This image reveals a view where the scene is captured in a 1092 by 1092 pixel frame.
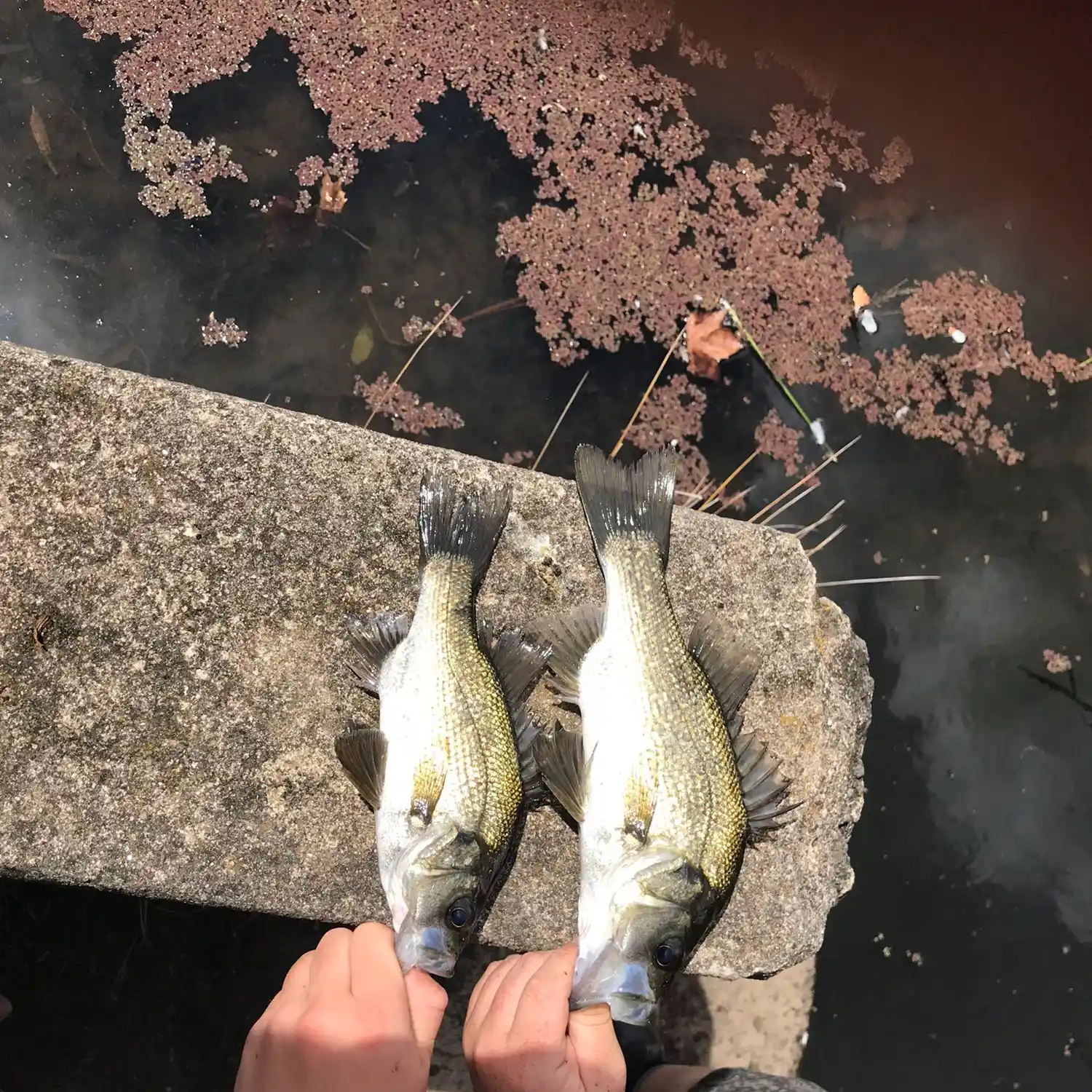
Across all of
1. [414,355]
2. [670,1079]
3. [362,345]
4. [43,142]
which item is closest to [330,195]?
[362,345]

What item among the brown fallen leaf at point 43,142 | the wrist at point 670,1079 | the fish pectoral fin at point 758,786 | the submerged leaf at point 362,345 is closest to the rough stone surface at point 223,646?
the fish pectoral fin at point 758,786

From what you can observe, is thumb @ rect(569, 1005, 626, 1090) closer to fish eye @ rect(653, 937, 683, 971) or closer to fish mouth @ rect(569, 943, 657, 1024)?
fish mouth @ rect(569, 943, 657, 1024)

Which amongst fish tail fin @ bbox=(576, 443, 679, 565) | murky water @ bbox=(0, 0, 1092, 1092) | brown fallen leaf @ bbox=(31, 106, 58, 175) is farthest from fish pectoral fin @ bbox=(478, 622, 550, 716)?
brown fallen leaf @ bbox=(31, 106, 58, 175)

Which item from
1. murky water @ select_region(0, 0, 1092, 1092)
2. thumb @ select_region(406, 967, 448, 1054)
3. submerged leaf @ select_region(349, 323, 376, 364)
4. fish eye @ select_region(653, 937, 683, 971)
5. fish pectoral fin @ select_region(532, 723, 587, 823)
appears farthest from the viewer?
submerged leaf @ select_region(349, 323, 376, 364)

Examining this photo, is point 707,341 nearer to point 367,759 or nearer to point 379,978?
point 367,759

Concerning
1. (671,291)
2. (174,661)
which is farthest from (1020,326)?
(174,661)

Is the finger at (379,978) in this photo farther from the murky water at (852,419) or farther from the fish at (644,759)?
the murky water at (852,419)

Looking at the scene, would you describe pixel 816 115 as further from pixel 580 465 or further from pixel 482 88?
pixel 580 465
